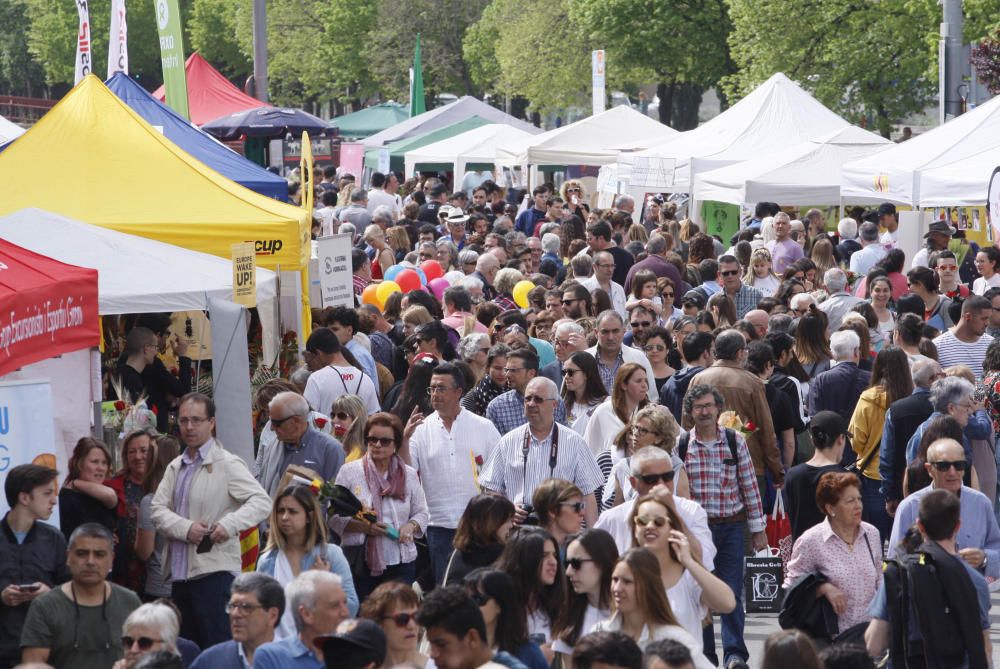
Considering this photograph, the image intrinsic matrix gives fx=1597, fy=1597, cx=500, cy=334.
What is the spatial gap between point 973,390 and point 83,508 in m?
4.85

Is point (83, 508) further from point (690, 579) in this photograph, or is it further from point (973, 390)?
point (973, 390)

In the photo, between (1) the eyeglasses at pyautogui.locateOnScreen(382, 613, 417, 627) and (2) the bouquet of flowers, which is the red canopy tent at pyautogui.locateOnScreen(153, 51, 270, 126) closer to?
(2) the bouquet of flowers

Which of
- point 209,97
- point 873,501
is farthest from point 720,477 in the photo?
point 209,97

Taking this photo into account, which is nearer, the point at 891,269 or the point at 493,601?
the point at 493,601

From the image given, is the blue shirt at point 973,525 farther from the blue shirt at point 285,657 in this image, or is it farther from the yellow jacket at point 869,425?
the blue shirt at point 285,657

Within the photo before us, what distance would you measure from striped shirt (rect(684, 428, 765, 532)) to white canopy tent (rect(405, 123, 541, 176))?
82.3 ft

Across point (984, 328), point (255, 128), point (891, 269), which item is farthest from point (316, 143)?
point (984, 328)

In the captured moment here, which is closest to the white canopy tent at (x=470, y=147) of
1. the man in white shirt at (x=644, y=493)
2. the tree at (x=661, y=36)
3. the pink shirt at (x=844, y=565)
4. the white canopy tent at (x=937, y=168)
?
the tree at (x=661, y=36)

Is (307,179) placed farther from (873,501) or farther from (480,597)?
(480,597)

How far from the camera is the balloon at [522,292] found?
13.9m

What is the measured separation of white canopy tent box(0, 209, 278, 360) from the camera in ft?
32.4

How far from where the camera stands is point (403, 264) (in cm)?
1570

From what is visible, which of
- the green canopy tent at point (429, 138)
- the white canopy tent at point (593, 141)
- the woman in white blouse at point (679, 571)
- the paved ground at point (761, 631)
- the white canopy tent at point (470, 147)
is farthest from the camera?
the green canopy tent at point (429, 138)

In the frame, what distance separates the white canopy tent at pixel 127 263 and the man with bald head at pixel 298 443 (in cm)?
182
